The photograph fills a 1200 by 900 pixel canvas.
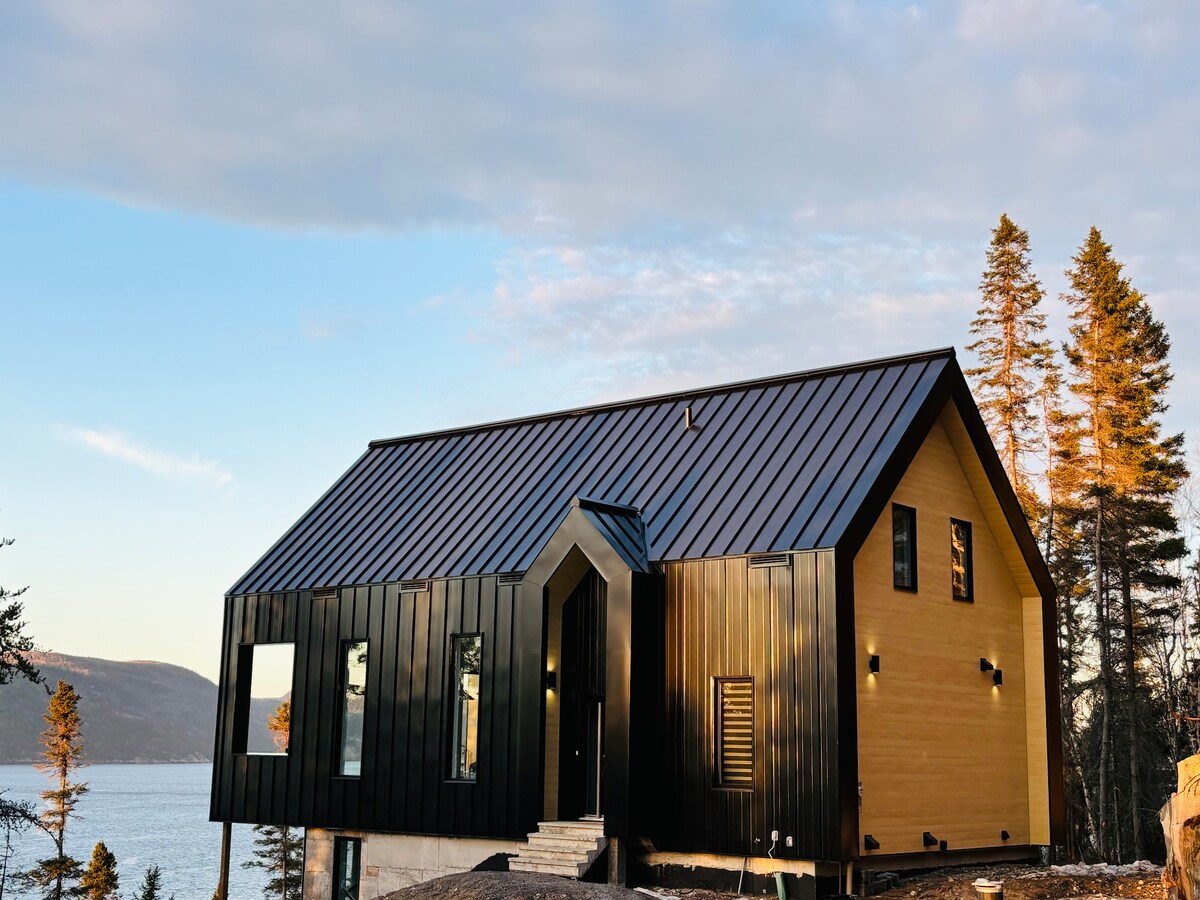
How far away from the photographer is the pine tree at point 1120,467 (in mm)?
31625

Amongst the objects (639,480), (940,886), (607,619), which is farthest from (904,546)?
(940,886)

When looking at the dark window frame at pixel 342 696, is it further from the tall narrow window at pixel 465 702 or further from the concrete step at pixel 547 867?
the concrete step at pixel 547 867

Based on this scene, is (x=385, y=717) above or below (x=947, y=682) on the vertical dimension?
below

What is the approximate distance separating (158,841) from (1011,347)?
265 ft

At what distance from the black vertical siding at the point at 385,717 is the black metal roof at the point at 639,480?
1.64 ft

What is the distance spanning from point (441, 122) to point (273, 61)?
3547mm

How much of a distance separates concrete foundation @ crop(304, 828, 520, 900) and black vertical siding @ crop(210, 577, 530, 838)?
24cm

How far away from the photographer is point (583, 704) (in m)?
18.6

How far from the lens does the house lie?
1609cm

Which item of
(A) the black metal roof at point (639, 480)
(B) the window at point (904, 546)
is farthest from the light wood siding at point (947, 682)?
(A) the black metal roof at point (639, 480)

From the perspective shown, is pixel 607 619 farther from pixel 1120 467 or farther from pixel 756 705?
pixel 1120 467

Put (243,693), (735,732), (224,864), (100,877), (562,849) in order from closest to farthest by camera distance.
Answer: (735,732), (562,849), (224,864), (243,693), (100,877)

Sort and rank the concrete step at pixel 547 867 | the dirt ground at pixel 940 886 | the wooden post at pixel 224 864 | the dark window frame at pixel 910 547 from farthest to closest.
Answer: the wooden post at pixel 224 864, the dark window frame at pixel 910 547, the concrete step at pixel 547 867, the dirt ground at pixel 940 886

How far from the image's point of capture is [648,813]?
16625mm
